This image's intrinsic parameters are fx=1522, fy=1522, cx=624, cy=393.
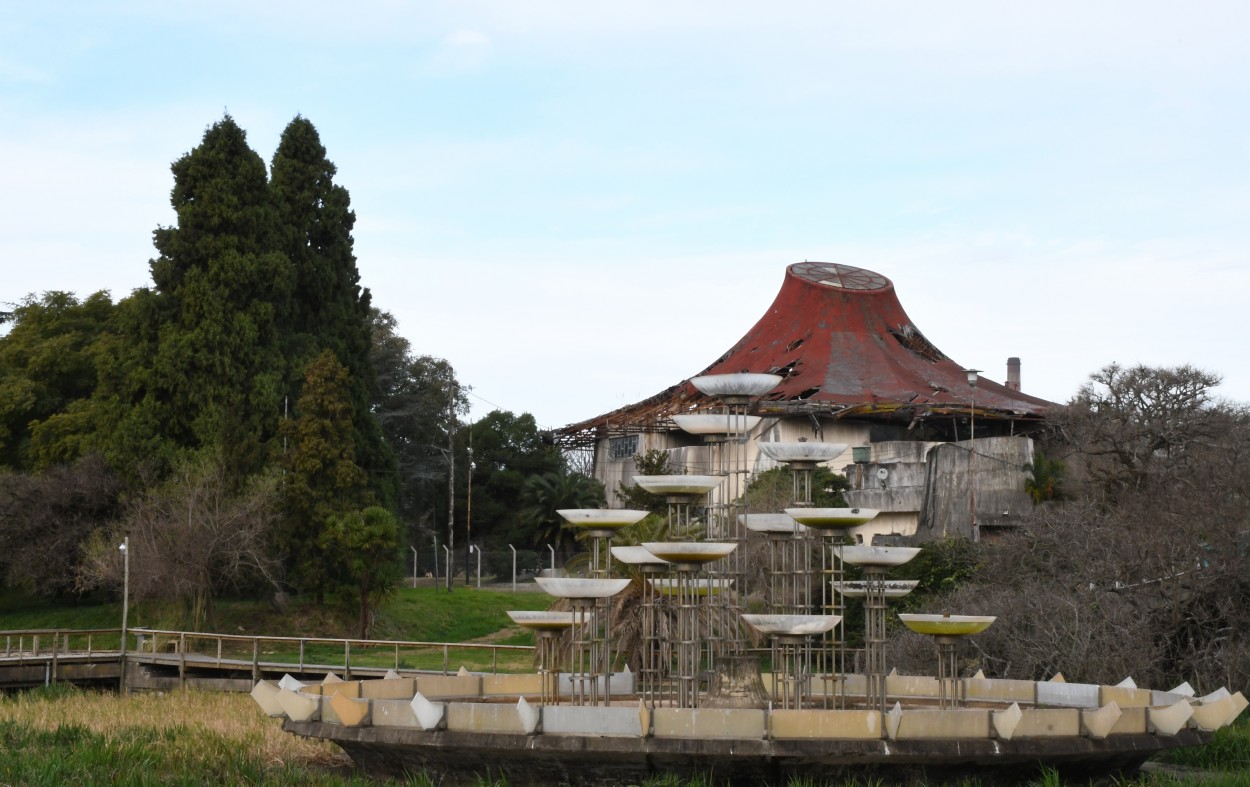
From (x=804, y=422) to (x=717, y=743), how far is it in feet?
121

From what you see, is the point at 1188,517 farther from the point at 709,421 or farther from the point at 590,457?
the point at 590,457

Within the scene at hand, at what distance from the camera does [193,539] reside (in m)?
38.4

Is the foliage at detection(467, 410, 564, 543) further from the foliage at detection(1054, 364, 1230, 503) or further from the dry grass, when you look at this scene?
the dry grass

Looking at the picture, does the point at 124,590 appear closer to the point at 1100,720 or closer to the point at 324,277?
the point at 324,277

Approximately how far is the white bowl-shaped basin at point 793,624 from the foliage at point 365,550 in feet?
83.0

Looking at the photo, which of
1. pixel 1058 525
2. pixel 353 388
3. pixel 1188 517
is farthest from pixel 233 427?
pixel 1188 517

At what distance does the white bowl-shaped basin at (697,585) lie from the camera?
55.8 ft

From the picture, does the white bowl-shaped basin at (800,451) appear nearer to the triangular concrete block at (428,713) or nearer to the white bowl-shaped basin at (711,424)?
the white bowl-shaped basin at (711,424)

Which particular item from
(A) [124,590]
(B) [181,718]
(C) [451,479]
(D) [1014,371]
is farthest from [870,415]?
(B) [181,718]

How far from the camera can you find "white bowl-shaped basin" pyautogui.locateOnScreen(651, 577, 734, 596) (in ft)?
55.8

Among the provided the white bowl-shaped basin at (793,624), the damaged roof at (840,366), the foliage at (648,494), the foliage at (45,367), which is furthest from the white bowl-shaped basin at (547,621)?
the foliage at (45,367)

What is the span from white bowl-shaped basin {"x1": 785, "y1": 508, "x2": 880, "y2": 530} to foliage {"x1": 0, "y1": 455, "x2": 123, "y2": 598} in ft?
99.4

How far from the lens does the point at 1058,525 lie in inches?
1102

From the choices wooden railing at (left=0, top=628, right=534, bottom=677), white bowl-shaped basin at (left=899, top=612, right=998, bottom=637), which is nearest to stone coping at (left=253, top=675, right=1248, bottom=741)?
white bowl-shaped basin at (left=899, top=612, right=998, bottom=637)
